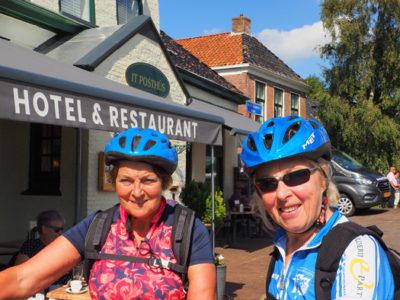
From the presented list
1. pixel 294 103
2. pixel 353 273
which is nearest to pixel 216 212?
pixel 353 273

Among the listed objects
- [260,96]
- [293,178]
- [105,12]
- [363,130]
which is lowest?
[293,178]

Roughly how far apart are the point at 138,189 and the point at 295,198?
29.9 inches

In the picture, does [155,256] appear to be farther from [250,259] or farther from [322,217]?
[250,259]

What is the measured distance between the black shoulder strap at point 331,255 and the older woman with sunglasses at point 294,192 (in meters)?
0.05

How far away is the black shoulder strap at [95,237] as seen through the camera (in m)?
2.08

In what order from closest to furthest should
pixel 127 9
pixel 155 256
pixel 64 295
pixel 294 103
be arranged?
pixel 155 256
pixel 64 295
pixel 127 9
pixel 294 103

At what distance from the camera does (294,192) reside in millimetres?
1665

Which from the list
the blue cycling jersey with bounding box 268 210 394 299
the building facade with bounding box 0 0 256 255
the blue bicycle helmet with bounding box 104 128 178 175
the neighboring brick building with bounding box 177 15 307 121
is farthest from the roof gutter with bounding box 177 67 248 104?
the blue cycling jersey with bounding box 268 210 394 299

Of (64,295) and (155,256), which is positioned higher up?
A: (155,256)

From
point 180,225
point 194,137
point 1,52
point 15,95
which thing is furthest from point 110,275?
point 1,52

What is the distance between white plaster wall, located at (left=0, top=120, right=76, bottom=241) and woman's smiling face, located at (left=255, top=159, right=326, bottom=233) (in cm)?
726

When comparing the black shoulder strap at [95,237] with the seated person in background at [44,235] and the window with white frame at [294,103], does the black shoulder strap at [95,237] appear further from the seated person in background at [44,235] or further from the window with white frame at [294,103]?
the window with white frame at [294,103]

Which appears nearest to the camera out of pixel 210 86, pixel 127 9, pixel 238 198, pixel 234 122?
pixel 234 122

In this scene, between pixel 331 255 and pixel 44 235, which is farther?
pixel 44 235
